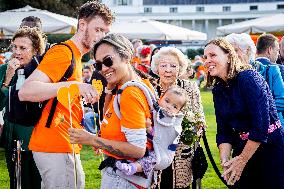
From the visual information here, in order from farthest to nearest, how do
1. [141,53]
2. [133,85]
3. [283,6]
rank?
[283,6] → [141,53] → [133,85]

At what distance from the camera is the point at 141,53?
1018cm

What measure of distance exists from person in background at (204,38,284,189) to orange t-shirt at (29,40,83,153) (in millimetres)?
1046

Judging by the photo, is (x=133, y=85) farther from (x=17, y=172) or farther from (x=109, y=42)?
(x=17, y=172)

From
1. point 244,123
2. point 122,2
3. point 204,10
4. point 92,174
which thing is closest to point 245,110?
point 244,123

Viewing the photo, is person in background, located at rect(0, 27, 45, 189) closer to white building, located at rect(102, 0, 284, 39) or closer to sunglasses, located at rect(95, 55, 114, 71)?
sunglasses, located at rect(95, 55, 114, 71)

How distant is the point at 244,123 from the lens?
13.5ft

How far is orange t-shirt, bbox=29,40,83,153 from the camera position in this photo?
12.8 feet

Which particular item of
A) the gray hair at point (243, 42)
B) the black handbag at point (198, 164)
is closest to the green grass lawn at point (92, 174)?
the black handbag at point (198, 164)

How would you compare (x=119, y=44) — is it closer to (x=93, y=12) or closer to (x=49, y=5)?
(x=93, y=12)

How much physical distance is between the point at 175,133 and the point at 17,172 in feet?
5.42

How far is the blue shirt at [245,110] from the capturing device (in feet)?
12.9

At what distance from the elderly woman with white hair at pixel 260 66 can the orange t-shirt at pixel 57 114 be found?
1601mm

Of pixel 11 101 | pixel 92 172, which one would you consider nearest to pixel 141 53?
pixel 92 172

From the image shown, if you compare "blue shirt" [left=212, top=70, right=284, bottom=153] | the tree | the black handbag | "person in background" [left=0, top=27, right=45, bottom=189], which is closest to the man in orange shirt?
"person in background" [left=0, top=27, right=45, bottom=189]
